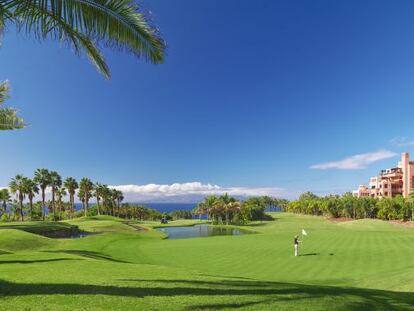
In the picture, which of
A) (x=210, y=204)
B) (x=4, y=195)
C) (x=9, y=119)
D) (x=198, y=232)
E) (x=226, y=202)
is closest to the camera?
(x=9, y=119)

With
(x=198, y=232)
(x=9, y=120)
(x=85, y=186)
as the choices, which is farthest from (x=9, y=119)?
(x=85, y=186)

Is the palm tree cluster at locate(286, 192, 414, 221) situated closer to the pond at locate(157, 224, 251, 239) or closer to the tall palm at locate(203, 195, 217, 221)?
the pond at locate(157, 224, 251, 239)

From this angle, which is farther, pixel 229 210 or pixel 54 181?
pixel 229 210

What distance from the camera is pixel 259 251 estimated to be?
2816 cm

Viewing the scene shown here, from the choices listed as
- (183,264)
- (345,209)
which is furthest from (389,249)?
(345,209)

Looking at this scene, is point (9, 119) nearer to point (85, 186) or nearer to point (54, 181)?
point (54, 181)

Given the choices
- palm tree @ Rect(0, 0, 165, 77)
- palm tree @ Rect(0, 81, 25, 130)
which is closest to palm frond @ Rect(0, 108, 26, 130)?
palm tree @ Rect(0, 81, 25, 130)

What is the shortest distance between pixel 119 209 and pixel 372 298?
11921cm

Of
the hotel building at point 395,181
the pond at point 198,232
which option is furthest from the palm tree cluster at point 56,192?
the hotel building at point 395,181

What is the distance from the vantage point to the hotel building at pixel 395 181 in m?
112

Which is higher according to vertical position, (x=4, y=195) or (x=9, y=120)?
(x=9, y=120)

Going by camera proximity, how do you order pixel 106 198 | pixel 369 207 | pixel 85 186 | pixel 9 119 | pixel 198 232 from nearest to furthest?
pixel 9 119, pixel 198 232, pixel 85 186, pixel 369 207, pixel 106 198

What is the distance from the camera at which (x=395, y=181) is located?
Result: 123 meters

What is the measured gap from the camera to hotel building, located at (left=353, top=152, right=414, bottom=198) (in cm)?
11219
